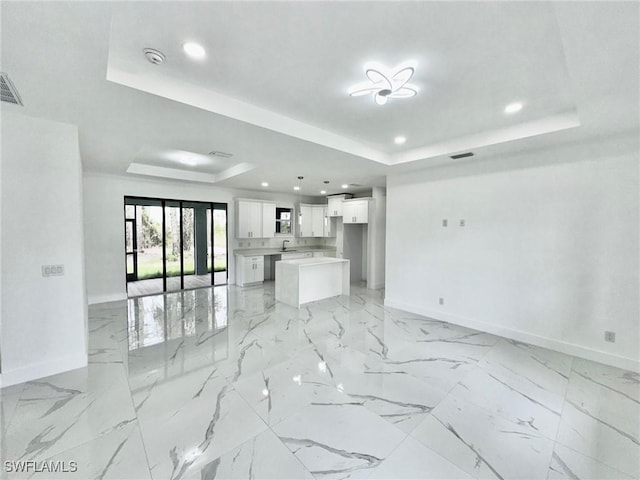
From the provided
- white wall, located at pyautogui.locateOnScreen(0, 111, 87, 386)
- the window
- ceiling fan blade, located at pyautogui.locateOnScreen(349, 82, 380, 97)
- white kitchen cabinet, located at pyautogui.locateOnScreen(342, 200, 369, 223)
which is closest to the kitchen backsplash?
the window

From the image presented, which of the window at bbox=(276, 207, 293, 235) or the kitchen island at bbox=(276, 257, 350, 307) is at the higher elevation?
the window at bbox=(276, 207, 293, 235)

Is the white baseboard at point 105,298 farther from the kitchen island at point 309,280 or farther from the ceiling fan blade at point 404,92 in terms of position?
the ceiling fan blade at point 404,92

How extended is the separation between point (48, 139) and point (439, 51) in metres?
3.88

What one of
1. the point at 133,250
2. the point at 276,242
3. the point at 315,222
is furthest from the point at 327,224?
the point at 133,250

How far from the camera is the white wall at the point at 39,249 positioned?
2.65 m

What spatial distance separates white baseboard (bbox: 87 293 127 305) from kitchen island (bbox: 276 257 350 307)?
3.42m

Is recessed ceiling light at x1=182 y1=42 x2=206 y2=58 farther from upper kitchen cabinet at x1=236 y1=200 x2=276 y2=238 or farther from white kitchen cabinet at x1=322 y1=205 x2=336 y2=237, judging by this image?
white kitchen cabinet at x1=322 y1=205 x2=336 y2=237

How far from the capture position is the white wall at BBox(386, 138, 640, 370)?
3.14 m

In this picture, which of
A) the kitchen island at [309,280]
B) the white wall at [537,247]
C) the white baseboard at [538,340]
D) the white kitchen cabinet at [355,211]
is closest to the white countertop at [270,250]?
the white kitchen cabinet at [355,211]

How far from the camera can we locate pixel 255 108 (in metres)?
2.89

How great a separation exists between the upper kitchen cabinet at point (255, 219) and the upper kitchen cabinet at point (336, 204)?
1690 millimetres

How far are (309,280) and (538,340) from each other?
380cm

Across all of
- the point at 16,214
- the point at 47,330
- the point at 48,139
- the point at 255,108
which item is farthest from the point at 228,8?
the point at 47,330

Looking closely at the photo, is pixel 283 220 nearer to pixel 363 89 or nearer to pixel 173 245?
pixel 173 245
